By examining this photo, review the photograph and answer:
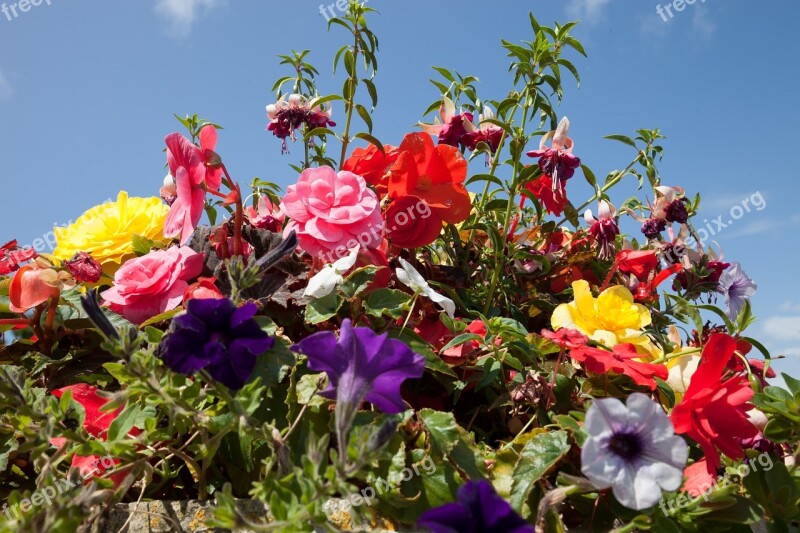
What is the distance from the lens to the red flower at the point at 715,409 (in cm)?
86

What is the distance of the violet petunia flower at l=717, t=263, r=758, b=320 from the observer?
6.31 ft

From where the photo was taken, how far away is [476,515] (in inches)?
24.1

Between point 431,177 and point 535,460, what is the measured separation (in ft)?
2.38

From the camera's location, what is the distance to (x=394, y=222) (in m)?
1.38

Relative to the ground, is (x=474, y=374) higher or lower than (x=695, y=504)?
higher

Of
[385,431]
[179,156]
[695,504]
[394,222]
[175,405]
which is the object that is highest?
[179,156]

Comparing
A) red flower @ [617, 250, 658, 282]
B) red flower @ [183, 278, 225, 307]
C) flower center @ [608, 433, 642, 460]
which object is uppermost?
red flower @ [617, 250, 658, 282]

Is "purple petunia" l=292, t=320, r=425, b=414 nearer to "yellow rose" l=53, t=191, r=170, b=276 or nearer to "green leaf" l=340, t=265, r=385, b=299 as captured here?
"green leaf" l=340, t=265, r=385, b=299

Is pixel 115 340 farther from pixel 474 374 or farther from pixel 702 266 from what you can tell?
pixel 702 266

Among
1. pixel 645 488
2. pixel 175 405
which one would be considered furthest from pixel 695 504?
pixel 175 405

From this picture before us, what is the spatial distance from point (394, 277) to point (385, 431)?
84 centimetres

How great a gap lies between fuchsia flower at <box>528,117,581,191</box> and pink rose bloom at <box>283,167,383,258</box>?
20.7 inches

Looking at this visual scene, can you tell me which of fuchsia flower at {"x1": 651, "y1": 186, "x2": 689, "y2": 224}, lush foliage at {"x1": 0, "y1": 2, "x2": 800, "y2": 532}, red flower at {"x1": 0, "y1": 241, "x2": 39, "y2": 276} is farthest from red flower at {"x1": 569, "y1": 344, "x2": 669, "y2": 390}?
red flower at {"x1": 0, "y1": 241, "x2": 39, "y2": 276}

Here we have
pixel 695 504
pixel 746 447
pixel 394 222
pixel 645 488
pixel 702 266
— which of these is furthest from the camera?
pixel 702 266
